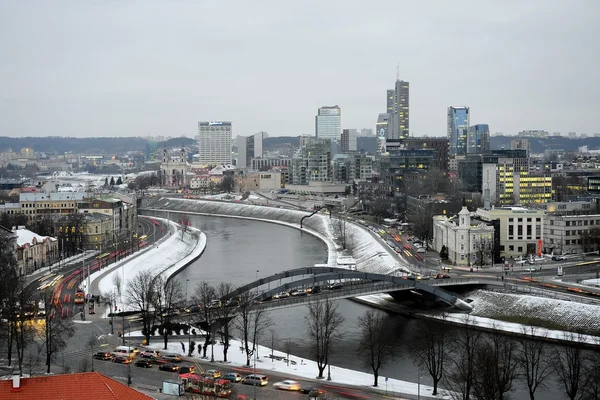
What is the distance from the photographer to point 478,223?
41156 mm

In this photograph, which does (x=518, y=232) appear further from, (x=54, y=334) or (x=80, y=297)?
(x=54, y=334)

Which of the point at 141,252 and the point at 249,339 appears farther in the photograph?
the point at 141,252

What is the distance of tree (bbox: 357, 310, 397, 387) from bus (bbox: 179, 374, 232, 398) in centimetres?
414

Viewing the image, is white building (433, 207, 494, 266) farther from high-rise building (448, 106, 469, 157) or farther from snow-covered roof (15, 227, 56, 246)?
high-rise building (448, 106, 469, 157)

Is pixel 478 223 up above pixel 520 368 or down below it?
above

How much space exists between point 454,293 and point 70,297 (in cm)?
1502

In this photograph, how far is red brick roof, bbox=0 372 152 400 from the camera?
14578mm

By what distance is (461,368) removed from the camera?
2158 cm

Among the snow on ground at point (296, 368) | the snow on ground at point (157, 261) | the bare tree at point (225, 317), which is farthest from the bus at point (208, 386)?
the snow on ground at point (157, 261)

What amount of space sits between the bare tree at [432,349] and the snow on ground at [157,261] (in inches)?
424

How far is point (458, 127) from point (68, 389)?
168729mm

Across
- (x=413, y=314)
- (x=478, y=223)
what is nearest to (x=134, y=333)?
(x=413, y=314)

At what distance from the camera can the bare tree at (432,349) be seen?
2186 centimetres

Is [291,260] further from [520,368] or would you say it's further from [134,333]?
[520,368]
